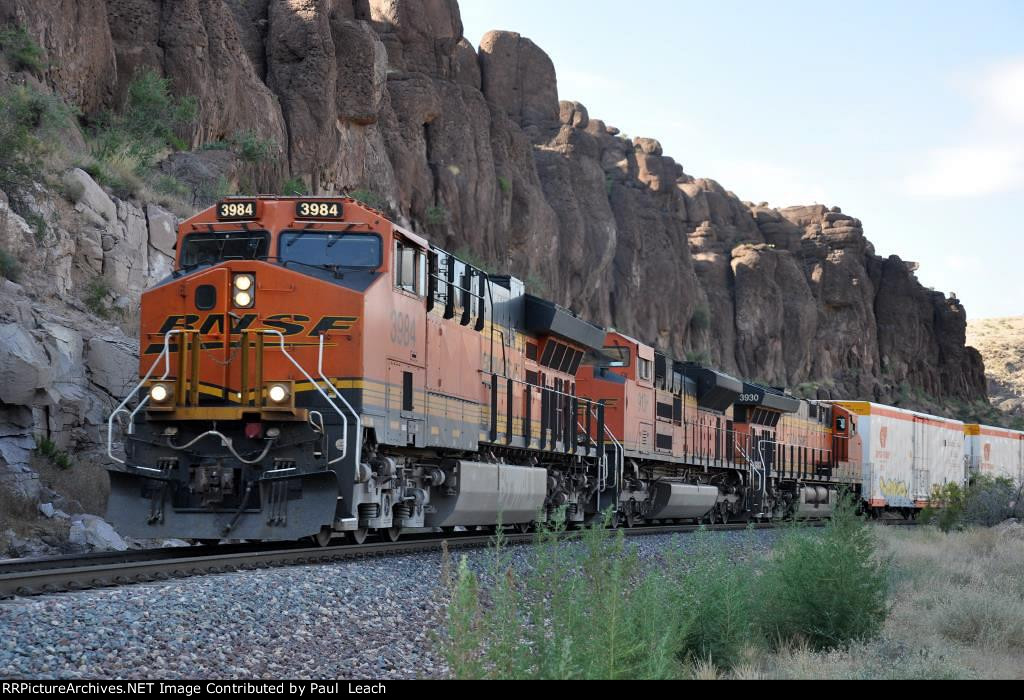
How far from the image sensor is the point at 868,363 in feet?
271

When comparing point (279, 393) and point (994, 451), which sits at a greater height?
point (279, 393)

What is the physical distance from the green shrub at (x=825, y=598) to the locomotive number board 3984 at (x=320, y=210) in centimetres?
654

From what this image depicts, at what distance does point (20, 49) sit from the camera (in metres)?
25.8

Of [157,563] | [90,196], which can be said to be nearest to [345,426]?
[157,563]

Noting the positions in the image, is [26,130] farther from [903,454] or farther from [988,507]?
[903,454]

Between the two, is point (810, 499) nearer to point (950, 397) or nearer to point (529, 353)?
point (529, 353)

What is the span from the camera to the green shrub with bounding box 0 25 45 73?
83.4 feet

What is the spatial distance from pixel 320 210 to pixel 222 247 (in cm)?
133

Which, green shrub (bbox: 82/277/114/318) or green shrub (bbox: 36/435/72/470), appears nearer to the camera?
green shrub (bbox: 36/435/72/470)

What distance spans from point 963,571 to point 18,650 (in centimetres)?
1360

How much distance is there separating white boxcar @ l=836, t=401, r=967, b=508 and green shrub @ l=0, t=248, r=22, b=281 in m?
26.1

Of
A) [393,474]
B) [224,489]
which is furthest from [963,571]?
[224,489]

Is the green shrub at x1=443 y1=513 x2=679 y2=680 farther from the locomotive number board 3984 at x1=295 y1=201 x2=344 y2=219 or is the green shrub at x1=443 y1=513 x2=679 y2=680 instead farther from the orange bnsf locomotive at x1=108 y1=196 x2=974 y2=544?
the locomotive number board 3984 at x1=295 y1=201 x2=344 y2=219

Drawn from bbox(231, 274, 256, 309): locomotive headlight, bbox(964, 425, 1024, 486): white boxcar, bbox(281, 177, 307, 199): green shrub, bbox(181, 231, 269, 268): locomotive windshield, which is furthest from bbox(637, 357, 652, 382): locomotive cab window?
bbox(964, 425, 1024, 486): white boxcar
